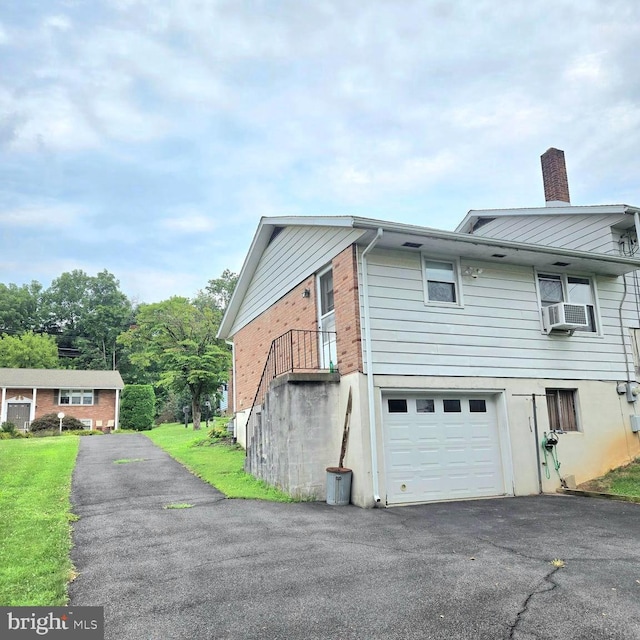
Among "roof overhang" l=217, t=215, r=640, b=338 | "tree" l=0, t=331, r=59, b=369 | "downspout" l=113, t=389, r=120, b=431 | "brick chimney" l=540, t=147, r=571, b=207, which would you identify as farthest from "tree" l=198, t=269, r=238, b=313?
"brick chimney" l=540, t=147, r=571, b=207

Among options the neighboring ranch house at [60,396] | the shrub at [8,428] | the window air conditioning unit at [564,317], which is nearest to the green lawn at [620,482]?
the window air conditioning unit at [564,317]

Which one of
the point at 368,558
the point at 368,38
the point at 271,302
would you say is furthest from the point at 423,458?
the point at 368,38

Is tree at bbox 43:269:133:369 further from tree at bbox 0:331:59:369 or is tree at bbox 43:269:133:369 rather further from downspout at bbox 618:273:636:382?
downspout at bbox 618:273:636:382

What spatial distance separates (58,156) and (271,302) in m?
14.9

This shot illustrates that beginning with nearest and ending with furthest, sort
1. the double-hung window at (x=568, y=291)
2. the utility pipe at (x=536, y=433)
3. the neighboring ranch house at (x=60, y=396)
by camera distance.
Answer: the utility pipe at (x=536, y=433), the double-hung window at (x=568, y=291), the neighboring ranch house at (x=60, y=396)

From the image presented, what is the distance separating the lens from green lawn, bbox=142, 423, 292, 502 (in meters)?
9.51

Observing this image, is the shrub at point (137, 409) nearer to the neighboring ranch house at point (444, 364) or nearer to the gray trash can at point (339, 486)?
the neighboring ranch house at point (444, 364)

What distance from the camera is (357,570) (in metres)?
4.96

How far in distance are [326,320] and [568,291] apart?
5.89m

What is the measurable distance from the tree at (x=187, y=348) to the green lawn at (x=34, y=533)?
14316 millimetres

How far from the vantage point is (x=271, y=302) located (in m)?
14.1

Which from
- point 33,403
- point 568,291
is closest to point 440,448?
point 568,291

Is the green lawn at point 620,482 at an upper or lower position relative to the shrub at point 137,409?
lower

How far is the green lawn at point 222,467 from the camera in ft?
31.2
